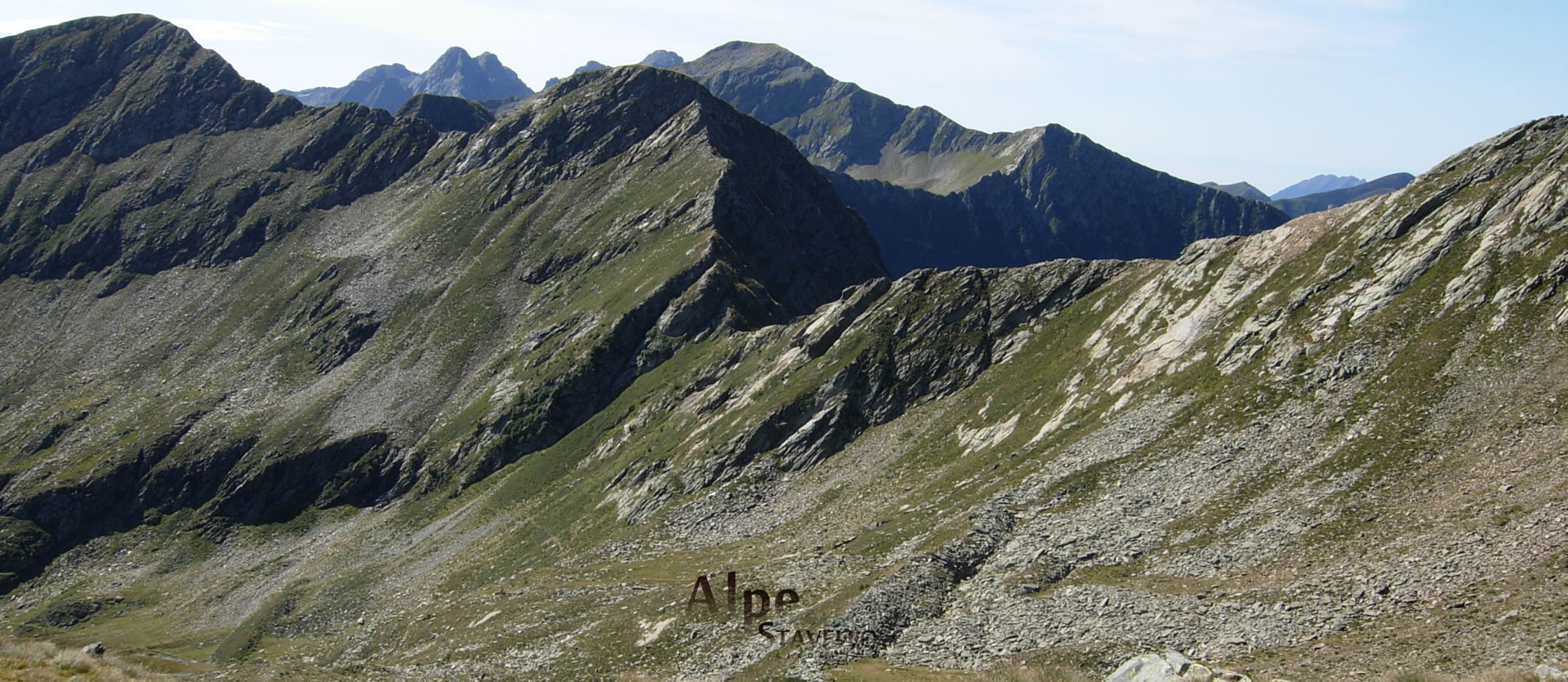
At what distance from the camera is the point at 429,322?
15600 centimetres

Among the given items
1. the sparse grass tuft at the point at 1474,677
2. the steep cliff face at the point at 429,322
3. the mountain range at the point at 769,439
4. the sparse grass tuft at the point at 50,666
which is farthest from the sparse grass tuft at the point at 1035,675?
the steep cliff face at the point at 429,322

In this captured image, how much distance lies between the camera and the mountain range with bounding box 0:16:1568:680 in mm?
45812

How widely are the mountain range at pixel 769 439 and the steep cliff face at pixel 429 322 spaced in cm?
74

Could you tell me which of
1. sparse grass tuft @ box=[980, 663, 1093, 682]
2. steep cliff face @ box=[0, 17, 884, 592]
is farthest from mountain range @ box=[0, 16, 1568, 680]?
sparse grass tuft @ box=[980, 663, 1093, 682]

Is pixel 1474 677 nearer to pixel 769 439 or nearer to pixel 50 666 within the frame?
pixel 50 666

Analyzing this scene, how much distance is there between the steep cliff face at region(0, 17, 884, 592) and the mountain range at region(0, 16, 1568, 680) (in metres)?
0.74

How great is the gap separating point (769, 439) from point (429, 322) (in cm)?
8537

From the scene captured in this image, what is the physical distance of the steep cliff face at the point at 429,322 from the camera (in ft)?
430

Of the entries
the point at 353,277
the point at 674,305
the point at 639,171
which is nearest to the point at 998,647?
the point at 674,305

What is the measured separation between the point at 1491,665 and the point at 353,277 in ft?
578

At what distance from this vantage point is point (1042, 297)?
307ft

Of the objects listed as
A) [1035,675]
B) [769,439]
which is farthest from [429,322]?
[1035,675]

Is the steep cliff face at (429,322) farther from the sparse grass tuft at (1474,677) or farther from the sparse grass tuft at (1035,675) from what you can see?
the sparse grass tuft at (1474,677)

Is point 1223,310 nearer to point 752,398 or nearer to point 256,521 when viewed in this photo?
point 752,398
